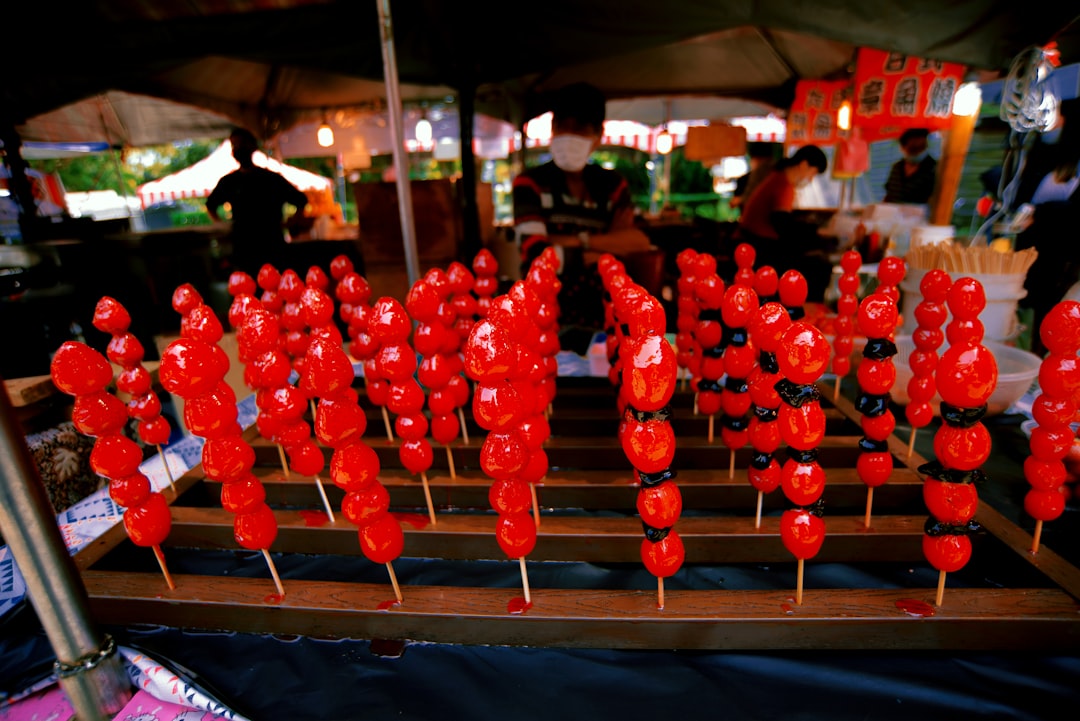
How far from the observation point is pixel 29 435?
204 cm

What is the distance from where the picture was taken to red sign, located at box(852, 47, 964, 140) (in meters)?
4.60

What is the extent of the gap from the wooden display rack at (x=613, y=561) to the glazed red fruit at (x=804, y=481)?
29 cm

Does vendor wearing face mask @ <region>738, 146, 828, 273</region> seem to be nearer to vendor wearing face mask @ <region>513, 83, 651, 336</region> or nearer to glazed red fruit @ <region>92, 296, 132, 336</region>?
vendor wearing face mask @ <region>513, 83, 651, 336</region>

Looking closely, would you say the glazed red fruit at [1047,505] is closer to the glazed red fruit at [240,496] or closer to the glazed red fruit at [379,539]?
the glazed red fruit at [379,539]

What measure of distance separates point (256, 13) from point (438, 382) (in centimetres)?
284

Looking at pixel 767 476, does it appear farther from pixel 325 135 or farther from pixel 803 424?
pixel 325 135

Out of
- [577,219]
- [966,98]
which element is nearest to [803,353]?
[577,219]

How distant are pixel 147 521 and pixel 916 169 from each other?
6.80 metres

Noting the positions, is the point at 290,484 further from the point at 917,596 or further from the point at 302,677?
the point at 917,596

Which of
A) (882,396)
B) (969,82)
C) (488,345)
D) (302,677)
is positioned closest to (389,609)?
(302,677)

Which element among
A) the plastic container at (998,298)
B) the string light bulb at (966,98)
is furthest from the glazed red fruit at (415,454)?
the string light bulb at (966,98)

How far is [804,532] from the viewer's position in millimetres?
1144

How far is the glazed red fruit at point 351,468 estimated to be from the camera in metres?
1.17

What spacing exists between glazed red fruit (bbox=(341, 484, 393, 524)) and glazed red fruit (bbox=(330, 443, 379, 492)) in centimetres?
2
